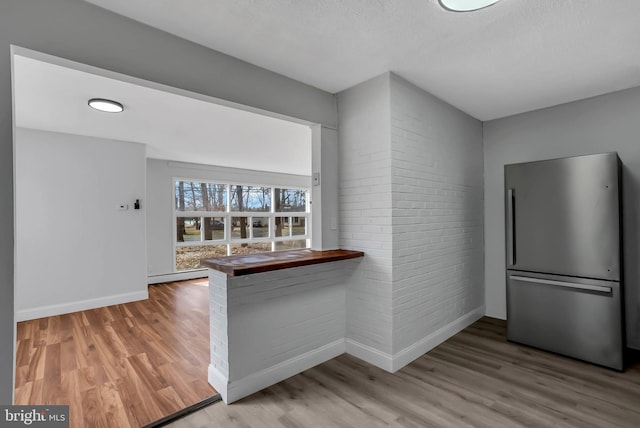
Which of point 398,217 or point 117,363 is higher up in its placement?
point 398,217

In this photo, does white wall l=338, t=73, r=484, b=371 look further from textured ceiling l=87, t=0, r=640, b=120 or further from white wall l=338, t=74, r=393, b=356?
textured ceiling l=87, t=0, r=640, b=120

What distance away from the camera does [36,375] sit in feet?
8.34

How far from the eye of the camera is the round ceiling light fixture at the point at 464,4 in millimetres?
1637

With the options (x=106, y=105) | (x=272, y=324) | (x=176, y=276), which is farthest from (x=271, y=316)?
(x=176, y=276)

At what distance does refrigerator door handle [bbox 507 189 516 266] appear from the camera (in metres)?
3.00

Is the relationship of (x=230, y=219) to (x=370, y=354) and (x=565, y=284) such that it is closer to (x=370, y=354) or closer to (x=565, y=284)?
(x=370, y=354)

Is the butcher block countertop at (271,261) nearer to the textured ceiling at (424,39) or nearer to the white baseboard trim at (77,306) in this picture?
the textured ceiling at (424,39)

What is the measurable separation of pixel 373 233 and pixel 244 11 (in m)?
1.85

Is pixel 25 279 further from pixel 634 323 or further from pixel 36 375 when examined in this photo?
pixel 634 323

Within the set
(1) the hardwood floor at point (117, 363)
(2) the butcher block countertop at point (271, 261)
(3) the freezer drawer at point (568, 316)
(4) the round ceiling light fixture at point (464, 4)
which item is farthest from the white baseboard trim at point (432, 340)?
(4) the round ceiling light fixture at point (464, 4)

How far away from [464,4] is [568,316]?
269 cm

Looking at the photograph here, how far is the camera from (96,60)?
168cm

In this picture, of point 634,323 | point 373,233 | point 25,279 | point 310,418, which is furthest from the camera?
point 25,279

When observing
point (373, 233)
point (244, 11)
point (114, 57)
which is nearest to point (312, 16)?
point (244, 11)
